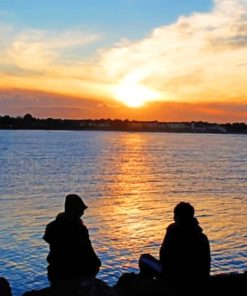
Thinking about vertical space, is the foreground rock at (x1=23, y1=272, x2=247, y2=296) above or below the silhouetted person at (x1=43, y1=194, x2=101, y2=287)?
below

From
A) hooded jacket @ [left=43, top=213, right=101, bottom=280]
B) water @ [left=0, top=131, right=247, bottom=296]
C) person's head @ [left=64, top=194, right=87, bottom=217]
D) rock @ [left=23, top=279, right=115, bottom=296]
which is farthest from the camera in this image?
water @ [left=0, top=131, right=247, bottom=296]

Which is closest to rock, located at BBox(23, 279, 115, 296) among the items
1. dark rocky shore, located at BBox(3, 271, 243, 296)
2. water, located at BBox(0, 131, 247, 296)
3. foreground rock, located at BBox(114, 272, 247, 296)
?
dark rocky shore, located at BBox(3, 271, 243, 296)

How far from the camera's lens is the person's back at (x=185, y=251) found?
7547 millimetres

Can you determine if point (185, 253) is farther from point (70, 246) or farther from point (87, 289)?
point (87, 289)

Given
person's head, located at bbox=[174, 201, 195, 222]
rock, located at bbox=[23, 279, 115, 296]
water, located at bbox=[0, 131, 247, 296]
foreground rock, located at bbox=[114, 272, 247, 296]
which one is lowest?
water, located at bbox=[0, 131, 247, 296]

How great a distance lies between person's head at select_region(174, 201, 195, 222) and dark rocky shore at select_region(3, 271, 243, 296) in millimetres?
1098

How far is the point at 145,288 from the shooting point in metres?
7.96

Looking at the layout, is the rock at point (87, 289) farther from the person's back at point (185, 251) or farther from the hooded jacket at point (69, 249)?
the person's back at point (185, 251)

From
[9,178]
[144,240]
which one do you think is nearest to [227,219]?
[144,240]

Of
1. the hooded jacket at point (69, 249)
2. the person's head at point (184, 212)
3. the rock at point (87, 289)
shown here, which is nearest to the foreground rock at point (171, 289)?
the hooded jacket at point (69, 249)

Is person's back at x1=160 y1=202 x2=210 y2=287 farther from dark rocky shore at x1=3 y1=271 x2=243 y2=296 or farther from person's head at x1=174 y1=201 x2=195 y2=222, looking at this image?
dark rocky shore at x1=3 y1=271 x2=243 y2=296

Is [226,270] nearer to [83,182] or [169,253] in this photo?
[169,253]

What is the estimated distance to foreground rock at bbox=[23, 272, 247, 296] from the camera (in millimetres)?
6592

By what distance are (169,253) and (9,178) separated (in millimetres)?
41478
